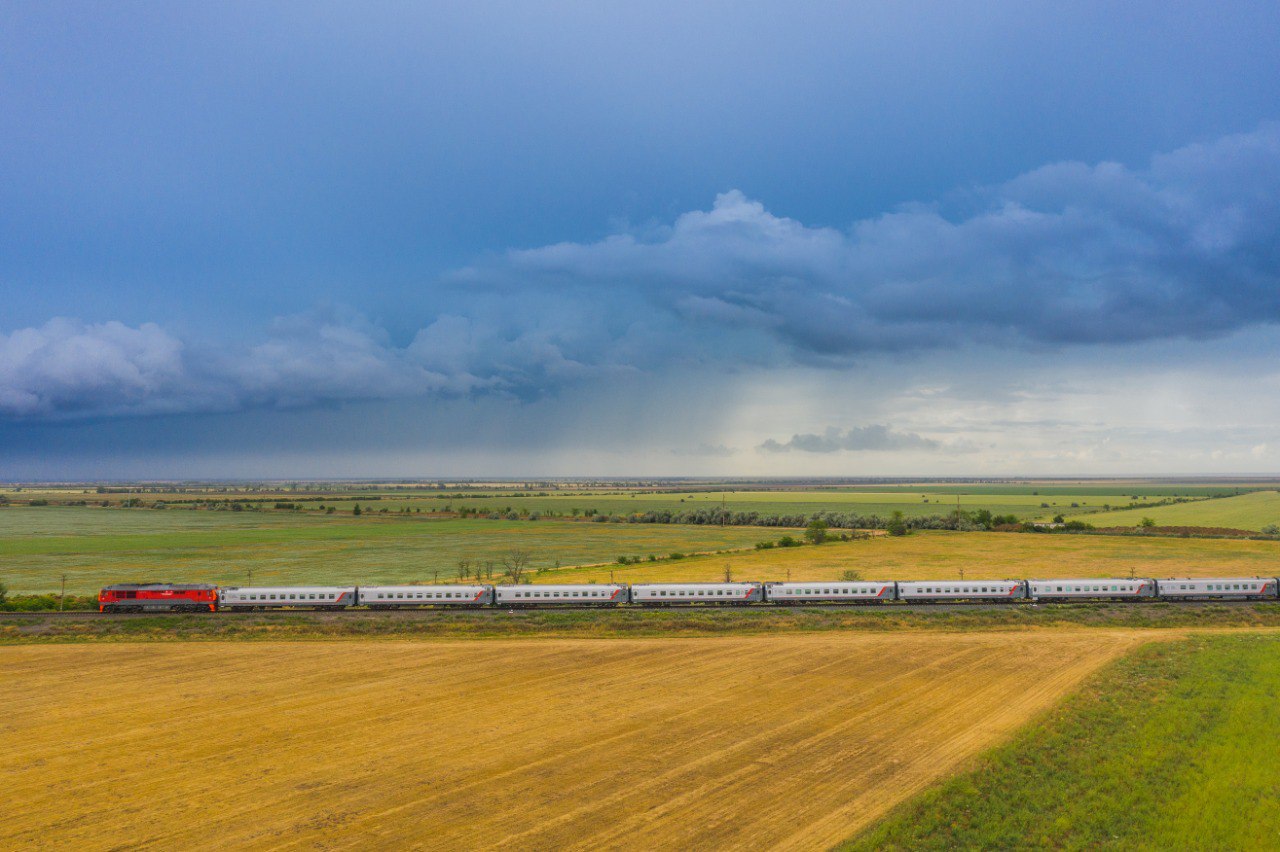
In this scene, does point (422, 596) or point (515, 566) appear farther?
point (515, 566)

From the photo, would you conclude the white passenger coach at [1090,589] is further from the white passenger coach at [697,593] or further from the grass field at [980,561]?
the white passenger coach at [697,593]

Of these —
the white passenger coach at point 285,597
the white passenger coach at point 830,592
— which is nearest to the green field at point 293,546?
the white passenger coach at point 285,597

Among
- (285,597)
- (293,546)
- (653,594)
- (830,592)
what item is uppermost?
(285,597)

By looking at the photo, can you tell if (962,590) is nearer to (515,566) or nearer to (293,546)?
(515,566)

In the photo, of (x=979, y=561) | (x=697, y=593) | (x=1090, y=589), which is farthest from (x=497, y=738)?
(x=979, y=561)

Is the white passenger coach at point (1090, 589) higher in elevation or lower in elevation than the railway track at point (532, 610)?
higher

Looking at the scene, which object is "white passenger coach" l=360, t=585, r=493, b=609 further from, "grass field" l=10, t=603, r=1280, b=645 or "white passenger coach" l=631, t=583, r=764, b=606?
"white passenger coach" l=631, t=583, r=764, b=606
